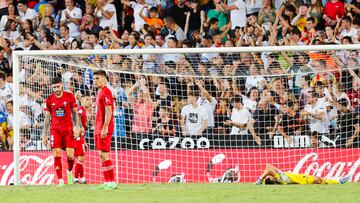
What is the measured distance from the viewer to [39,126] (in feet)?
62.5

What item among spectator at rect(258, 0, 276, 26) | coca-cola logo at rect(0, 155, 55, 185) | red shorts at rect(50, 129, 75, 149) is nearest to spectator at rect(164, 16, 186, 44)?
spectator at rect(258, 0, 276, 26)

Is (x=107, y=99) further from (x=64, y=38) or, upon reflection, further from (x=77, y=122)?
(x=64, y=38)

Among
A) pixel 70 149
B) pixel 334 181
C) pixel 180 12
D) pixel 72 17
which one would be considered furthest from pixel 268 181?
pixel 72 17

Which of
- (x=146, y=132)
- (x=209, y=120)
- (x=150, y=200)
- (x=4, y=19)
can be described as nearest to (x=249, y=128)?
(x=209, y=120)

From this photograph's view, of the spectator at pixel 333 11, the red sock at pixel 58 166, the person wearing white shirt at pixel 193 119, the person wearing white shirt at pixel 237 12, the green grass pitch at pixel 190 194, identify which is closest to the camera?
the green grass pitch at pixel 190 194

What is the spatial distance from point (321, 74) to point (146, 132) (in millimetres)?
3446

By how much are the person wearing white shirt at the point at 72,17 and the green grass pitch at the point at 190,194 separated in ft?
24.0

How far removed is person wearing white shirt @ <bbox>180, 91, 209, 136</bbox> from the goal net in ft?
0.06

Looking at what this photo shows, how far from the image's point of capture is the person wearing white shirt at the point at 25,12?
22914 millimetres

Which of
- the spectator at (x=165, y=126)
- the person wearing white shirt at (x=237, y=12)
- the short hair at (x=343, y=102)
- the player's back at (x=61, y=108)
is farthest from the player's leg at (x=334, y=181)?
the person wearing white shirt at (x=237, y=12)

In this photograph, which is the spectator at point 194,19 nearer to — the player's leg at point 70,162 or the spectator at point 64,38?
the spectator at point 64,38

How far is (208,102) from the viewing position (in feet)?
60.5

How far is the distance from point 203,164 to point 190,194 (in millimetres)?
4534

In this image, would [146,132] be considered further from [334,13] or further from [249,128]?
[334,13]
